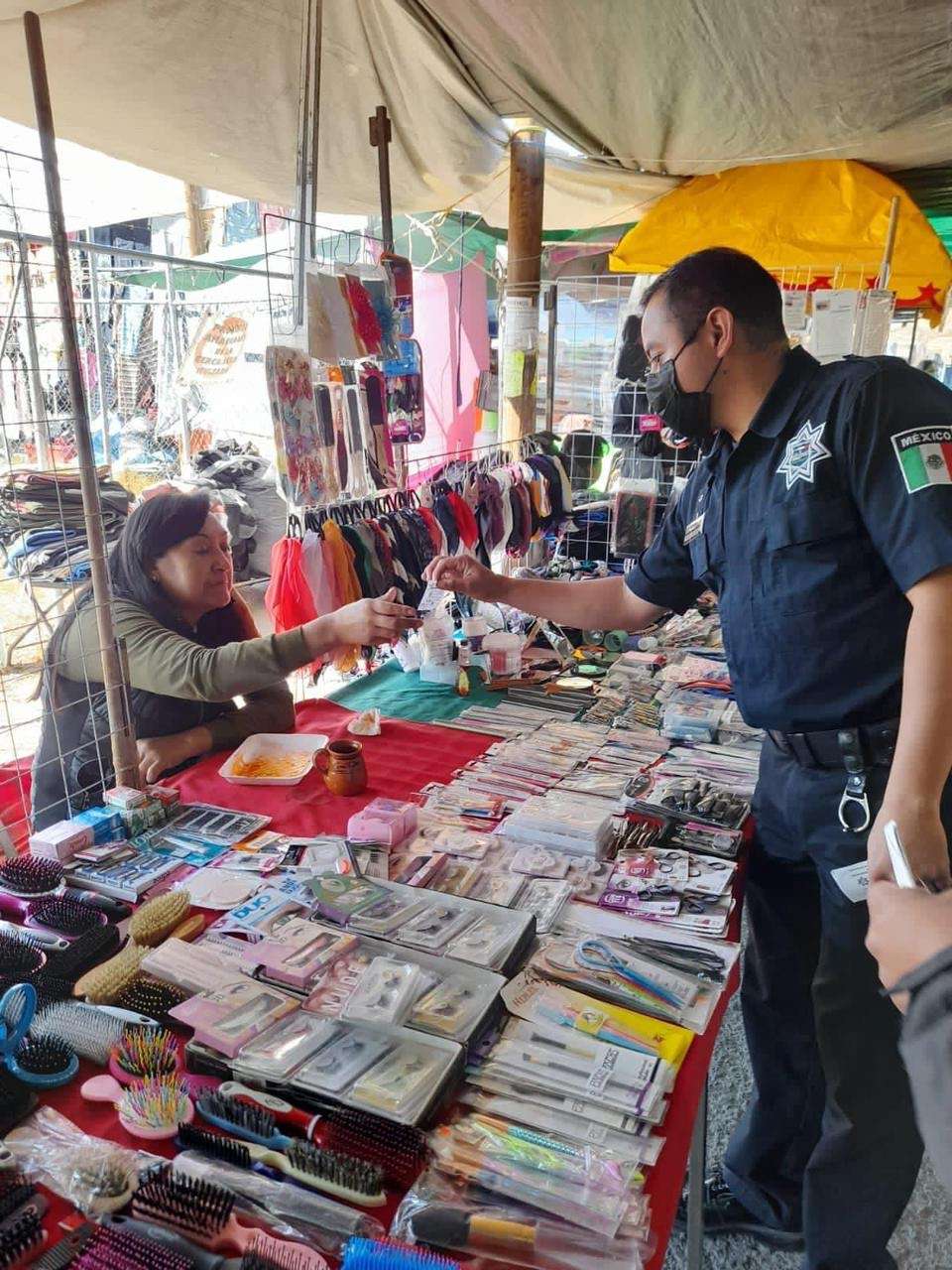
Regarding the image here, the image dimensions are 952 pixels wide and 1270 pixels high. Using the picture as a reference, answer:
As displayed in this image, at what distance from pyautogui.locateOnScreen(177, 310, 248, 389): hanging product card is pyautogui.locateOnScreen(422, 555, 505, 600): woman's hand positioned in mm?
4758

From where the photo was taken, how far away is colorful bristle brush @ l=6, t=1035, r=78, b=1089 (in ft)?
3.72

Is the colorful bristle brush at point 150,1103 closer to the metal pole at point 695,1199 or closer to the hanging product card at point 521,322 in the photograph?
the metal pole at point 695,1199

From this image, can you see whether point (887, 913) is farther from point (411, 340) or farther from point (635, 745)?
point (411, 340)

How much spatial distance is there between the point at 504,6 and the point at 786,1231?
3544 mm

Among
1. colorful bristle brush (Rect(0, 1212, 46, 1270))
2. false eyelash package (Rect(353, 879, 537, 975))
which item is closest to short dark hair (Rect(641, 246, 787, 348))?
false eyelash package (Rect(353, 879, 537, 975))

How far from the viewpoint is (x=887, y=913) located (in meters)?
0.92

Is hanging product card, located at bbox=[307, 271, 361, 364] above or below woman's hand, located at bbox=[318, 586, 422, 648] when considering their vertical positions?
above

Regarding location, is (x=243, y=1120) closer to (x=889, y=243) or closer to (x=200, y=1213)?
(x=200, y=1213)

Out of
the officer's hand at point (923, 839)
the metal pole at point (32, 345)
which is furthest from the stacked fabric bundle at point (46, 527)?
the officer's hand at point (923, 839)

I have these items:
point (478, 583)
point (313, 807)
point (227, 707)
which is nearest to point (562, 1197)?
point (313, 807)

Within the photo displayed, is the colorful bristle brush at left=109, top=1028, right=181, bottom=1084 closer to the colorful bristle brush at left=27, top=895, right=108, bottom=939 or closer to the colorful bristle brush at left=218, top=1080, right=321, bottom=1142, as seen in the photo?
the colorful bristle brush at left=218, top=1080, right=321, bottom=1142

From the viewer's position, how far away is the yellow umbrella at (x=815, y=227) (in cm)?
413

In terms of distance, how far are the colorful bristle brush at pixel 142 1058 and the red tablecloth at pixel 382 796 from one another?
1.9 inches

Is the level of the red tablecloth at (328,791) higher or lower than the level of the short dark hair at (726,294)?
lower
